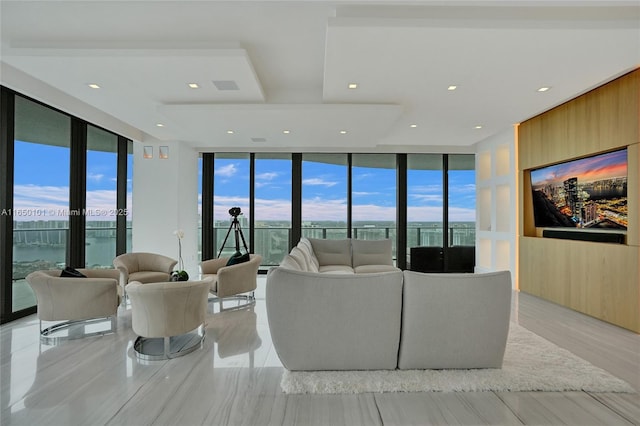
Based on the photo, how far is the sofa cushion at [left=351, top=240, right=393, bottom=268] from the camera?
571cm

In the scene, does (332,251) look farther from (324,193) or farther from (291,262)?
(291,262)

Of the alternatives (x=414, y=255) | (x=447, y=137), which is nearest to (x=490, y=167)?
(x=447, y=137)

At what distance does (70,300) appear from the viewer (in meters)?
3.30

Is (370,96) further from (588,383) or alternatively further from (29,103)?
(29,103)

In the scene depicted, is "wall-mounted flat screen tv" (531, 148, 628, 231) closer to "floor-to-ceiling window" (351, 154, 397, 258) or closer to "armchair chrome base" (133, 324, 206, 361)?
"floor-to-ceiling window" (351, 154, 397, 258)

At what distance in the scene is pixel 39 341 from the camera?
3.22 meters

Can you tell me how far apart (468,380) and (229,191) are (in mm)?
6054

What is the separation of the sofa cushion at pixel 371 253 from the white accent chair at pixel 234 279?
→ 5.97 ft

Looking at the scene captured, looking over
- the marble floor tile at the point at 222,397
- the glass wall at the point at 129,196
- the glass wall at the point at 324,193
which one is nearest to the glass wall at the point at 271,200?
the glass wall at the point at 324,193

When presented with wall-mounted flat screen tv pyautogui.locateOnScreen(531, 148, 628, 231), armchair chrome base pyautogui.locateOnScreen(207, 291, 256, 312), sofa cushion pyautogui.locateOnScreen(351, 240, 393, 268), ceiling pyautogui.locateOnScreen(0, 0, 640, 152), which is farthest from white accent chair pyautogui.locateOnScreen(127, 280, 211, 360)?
wall-mounted flat screen tv pyautogui.locateOnScreen(531, 148, 628, 231)

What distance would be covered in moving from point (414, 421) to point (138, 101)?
14.8ft

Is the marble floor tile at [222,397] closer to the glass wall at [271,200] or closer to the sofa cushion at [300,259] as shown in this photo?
the sofa cushion at [300,259]

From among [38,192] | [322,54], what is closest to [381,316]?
[322,54]

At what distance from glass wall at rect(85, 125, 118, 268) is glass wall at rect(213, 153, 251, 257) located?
6.15 ft
